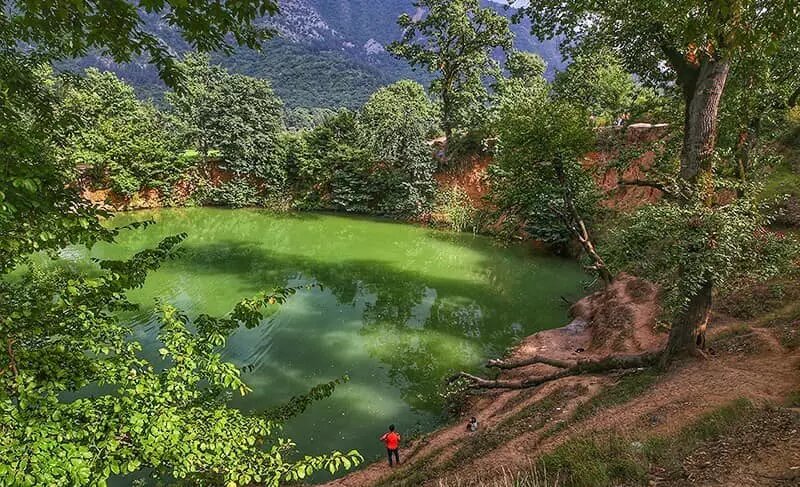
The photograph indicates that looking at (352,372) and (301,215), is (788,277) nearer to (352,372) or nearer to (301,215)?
(352,372)

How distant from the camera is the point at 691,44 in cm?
745

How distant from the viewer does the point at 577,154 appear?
14.2 metres

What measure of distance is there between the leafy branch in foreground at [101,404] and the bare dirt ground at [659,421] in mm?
3190

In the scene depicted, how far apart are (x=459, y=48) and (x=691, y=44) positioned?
26.9m

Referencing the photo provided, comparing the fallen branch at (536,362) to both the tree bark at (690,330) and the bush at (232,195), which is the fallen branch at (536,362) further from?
the bush at (232,195)

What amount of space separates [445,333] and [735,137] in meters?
10.4

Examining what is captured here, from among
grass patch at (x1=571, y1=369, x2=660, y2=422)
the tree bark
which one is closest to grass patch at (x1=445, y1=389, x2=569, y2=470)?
grass patch at (x1=571, y1=369, x2=660, y2=422)

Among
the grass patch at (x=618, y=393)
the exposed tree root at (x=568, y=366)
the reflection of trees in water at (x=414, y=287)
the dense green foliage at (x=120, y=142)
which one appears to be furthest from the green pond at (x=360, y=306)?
the dense green foliage at (x=120, y=142)

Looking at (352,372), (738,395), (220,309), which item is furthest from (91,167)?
(738,395)

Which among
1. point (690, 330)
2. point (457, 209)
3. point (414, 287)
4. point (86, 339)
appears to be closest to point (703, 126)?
point (690, 330)

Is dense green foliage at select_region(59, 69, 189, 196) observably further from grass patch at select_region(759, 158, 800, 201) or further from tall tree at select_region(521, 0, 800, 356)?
grass patch at select_region(759, 158, 800, 201)

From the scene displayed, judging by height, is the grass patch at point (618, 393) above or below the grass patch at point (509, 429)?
above

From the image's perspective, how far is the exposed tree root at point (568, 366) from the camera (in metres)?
9.16

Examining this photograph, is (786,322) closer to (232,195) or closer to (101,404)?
(101,404)
